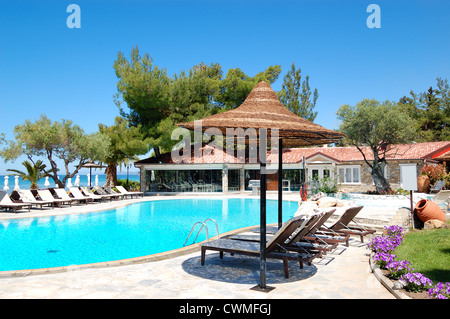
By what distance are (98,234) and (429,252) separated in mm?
10383

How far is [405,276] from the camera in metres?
4.84

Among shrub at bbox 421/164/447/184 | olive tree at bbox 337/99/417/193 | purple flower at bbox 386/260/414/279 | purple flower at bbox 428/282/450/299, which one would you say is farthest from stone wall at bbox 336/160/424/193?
purple flower at bbox 428/282/450/299

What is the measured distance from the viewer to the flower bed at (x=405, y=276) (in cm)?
421

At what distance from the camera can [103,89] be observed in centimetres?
3569

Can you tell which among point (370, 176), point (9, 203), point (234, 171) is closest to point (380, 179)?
point (370, 176)

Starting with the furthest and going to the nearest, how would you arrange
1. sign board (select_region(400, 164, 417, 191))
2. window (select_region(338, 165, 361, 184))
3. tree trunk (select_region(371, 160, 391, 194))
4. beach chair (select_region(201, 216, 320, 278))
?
window (select_region(338, 165, 361, 184)), tree trunk (select_region(371, 160, 391, 194)), sign board (select_region(400, 164, 417, 191)), beach chair (select_region(201, 216, 320, 278))

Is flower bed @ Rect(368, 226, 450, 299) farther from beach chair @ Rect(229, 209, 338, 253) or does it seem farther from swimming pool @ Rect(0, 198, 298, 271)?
swimming pool @ Rect(0, 198, 298, 271)

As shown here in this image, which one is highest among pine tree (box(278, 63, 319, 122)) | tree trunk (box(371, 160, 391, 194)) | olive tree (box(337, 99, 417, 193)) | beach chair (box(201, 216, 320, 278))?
pine tree (box(278, 63, 319, 122))

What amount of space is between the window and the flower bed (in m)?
23.5

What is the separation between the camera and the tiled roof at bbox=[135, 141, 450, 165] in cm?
2719

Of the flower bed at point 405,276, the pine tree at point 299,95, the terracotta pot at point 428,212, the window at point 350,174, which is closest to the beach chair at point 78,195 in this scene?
the terracotta pot at point 428,212
